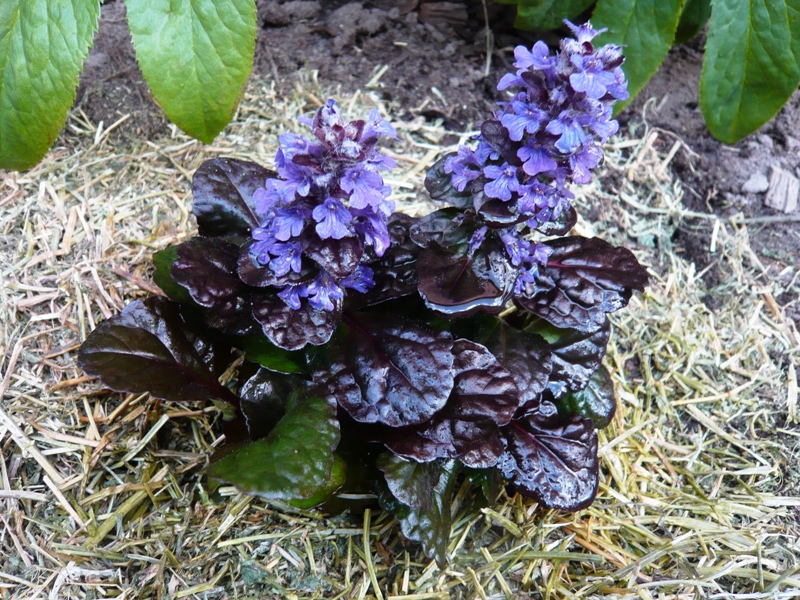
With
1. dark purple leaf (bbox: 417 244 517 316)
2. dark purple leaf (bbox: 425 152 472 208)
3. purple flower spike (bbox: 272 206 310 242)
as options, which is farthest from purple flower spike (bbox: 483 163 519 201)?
purple flower spike (bbox: 272 206 310 242)

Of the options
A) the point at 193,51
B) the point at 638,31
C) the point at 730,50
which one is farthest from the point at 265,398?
the point at 730,50

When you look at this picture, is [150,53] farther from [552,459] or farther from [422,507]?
[552,459]

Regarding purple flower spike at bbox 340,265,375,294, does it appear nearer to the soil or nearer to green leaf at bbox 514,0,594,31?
the soil

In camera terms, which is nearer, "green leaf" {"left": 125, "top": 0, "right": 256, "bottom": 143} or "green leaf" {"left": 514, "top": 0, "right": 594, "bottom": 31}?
"green leaf" {"left": 125, "top": 0, "right": 256, "bottom": 143}

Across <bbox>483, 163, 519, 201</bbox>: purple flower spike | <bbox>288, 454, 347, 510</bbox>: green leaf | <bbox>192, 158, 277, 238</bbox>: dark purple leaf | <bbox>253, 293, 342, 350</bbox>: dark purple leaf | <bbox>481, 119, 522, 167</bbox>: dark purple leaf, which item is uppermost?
<bbox>481, 119, 522, 167</bbox>: dark purple leaf

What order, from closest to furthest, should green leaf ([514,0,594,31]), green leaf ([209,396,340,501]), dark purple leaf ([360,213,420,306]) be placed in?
1. green leaf ([209,396,340,501])
2. dark purple leaf ([360,213,420,306])
3. green leaf ([514,0,594,31])

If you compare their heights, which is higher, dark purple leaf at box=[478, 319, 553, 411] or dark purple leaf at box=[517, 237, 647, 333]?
dark purple leaf at box=[517, 237, 647, 333]
